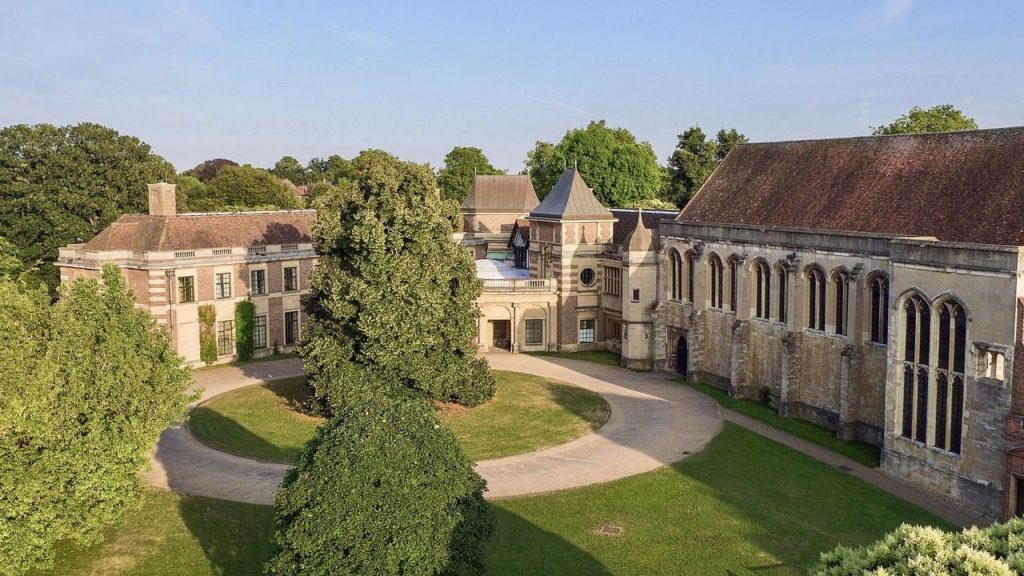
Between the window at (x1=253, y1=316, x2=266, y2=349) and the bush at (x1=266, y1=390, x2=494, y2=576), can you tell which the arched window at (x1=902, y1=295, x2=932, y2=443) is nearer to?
the bush at (x1=266, y1=390, x2=494, y2=576)

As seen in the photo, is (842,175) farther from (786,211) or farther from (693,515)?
(693,515)

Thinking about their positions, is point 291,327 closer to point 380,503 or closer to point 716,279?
point 716,279

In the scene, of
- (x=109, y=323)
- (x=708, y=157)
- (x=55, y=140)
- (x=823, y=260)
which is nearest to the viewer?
(x=109, y=323)

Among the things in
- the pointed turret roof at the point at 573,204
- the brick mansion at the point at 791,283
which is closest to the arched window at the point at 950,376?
the brick mansion at the point at 791,283

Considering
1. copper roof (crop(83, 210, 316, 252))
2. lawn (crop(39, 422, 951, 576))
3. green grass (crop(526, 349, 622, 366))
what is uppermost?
copper roof (crop(83, 210, 316, 252))

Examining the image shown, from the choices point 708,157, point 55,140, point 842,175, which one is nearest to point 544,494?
point 842,175

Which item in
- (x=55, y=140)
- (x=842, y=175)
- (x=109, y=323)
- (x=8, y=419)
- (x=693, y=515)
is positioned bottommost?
(x=693, y=515)

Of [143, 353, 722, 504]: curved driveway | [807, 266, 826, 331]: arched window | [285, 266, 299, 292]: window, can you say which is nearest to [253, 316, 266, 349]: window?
[285, 266, 299, 292]: window
